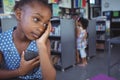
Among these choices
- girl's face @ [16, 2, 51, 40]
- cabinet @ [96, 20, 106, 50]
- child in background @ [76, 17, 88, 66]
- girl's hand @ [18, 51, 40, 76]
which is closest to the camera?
girl's face @ [16, 2, 51, 40]

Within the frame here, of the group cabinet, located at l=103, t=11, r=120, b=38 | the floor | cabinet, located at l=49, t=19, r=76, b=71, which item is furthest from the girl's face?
cabinet, located at l=103, t=11, r=120, b=38

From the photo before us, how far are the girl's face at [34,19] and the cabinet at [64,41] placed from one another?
11.2 ft

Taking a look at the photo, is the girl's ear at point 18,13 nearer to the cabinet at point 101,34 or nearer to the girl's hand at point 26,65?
the girl's hand at point 26,65

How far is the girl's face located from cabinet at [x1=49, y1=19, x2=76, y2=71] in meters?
3.41

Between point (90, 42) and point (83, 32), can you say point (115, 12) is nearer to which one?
point (90, 42)

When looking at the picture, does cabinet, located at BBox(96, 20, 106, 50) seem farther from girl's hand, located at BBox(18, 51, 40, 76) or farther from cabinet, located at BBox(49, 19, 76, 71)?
girl's hand, located at BBox(18, 51, 40, 76)

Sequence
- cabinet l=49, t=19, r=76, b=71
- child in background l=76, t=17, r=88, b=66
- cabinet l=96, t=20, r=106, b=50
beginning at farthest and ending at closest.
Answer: cabinet l=96, t=20, r=106, b=50, child in background l=76, t=17, r=88, b=66, cabinet l=49, t=19, r=76, b=71

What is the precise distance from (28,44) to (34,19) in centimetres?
21

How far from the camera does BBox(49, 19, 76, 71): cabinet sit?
4.51 meters

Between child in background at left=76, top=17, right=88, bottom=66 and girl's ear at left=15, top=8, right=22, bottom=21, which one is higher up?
girl's ear at left=15, top=8, right=22, bottom=21

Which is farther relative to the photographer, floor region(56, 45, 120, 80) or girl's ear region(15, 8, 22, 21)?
floor region(56, 45, 120, 80)

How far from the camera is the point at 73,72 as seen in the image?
4.39m

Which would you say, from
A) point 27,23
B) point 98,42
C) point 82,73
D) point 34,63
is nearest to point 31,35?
point 27,23

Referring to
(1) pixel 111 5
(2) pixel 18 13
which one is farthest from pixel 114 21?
(2) pixel 18 13
